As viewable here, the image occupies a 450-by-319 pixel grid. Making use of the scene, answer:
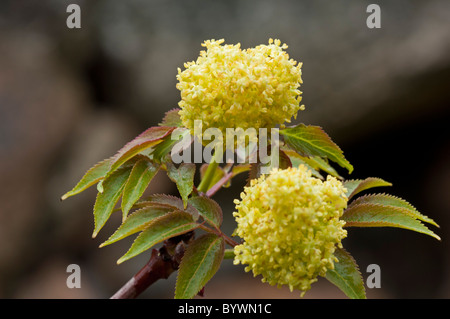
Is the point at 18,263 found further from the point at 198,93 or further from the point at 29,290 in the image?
the point at 198,93

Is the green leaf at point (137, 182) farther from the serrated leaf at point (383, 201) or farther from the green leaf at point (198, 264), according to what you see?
the serrated leaf at point (383, 201)

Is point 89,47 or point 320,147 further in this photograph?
point 89,47

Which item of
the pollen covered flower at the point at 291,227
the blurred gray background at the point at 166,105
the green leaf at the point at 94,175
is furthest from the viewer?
the blurred gray background at the point at 166,105

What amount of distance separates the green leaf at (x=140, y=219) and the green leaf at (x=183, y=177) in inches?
1.4

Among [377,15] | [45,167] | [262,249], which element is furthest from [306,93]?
[262,249]

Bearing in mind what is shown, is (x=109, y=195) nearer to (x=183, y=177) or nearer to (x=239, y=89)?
(x=183, y=177)

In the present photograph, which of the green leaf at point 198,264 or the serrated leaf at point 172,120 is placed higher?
the serrated leaf at point 172,120

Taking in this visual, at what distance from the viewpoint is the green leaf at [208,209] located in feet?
1.67

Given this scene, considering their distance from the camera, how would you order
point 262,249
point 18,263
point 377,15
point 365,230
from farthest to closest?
point 365,230 → point 18,263 → point 377,15 → point 262,249

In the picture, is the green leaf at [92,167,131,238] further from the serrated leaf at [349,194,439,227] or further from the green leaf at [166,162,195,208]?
the serrated leaf at [349,194,439,227]

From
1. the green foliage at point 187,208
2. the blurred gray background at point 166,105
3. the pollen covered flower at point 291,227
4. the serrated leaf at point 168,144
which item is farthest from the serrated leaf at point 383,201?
the blurred gray background at point 166,105

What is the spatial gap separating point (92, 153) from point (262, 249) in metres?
1.55

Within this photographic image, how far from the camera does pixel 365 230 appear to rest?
6.24 ft

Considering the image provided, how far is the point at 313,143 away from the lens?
20.3 inches
